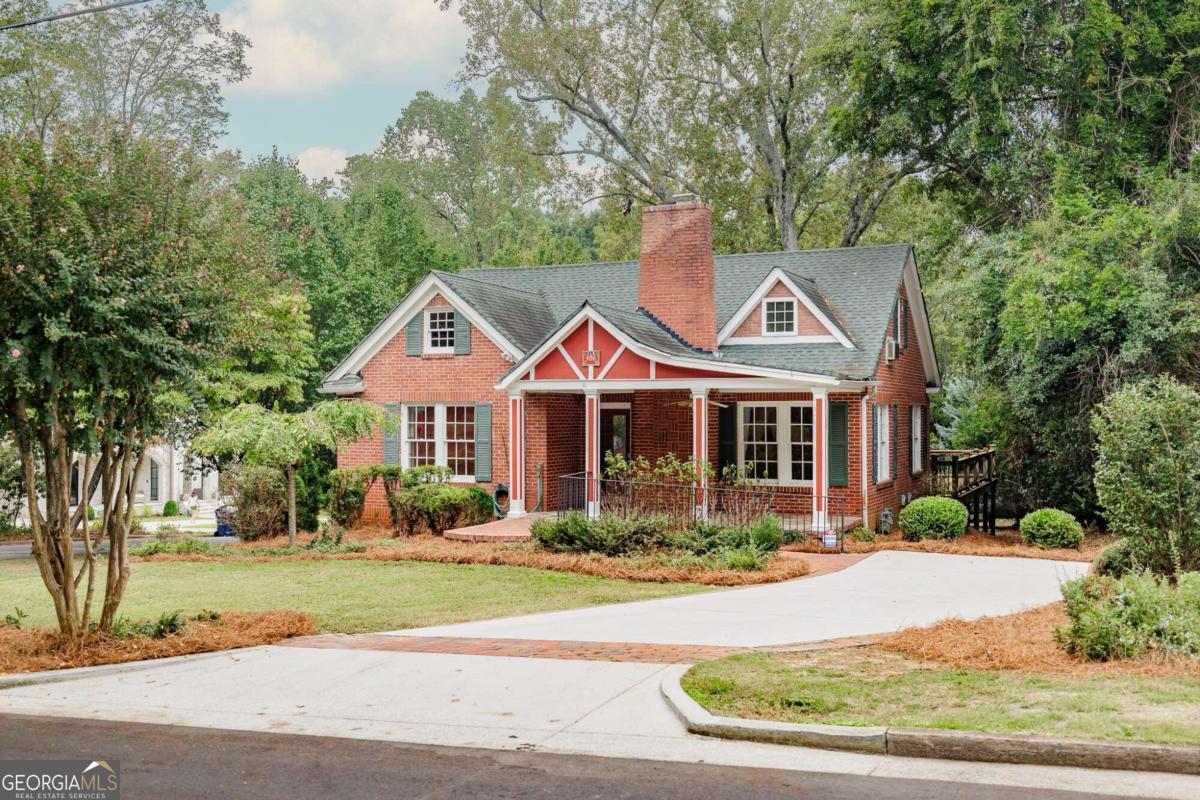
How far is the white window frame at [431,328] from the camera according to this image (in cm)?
2288

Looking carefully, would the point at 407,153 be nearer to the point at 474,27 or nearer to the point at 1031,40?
the point at 474,27

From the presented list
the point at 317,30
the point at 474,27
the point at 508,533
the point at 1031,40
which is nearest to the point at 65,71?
the point at 474,27

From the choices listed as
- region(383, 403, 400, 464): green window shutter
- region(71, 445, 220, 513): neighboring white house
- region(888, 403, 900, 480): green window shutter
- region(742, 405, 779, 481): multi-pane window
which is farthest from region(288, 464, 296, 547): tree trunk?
region(71, 445, 220, 513): neighboring white house

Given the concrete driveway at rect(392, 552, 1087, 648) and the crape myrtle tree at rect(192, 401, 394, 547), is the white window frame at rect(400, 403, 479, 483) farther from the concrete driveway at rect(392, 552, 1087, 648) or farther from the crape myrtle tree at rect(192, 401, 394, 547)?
the concrete driveway at rect(392, 552, 1087, 648)

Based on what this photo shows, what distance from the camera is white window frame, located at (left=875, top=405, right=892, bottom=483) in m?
20.8

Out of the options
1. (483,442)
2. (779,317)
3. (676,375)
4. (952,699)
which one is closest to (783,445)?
(779,317)

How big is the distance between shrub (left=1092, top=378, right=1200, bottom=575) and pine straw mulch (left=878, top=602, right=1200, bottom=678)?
3.92 feet

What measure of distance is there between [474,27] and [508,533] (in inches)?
825

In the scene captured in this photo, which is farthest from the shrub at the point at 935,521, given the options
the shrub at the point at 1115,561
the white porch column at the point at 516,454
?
the white porch column at the point at 516,454

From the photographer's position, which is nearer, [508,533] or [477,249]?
[508,533]

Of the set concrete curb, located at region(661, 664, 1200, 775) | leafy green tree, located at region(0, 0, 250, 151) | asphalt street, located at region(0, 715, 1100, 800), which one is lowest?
asphalt street, located at region(0, 715, 1100, 800)

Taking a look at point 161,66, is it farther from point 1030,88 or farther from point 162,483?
point 1030,88

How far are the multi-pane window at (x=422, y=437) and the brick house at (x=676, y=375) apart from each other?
3cm

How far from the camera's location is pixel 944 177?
25.9 meters
